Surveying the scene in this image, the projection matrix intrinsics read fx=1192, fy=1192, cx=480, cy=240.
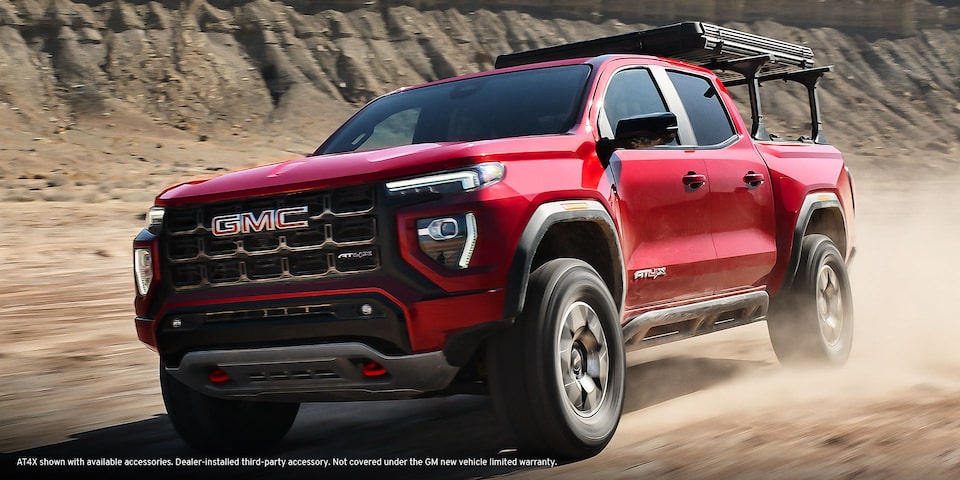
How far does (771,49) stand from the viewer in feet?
25.7

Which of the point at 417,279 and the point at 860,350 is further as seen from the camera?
the point at 860,350

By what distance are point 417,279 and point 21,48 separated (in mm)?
37479

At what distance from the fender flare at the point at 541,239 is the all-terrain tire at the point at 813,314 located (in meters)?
2.08

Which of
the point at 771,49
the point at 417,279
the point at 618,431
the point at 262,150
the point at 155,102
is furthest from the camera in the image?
the point at 155,102

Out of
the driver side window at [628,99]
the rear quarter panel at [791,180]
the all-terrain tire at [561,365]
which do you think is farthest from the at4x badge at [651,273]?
the rear quarter panel at [791,180]

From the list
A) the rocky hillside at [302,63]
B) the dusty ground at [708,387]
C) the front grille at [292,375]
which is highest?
the front grille at [292,375]

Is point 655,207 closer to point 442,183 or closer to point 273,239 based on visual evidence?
point 442,183

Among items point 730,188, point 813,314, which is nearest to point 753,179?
point 730,188

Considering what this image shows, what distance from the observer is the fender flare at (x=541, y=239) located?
4441 millimetres

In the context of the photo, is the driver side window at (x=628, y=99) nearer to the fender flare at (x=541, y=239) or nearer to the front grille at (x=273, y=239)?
the fender flare at (x=541, y=239)

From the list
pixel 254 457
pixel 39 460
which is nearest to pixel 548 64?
pixel 254 457

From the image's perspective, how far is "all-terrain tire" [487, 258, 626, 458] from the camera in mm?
4535

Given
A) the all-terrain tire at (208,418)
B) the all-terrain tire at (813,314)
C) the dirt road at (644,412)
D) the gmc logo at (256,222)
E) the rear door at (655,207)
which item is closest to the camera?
the gmc logo at (256,222)

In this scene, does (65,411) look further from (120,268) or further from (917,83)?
(917,83)
